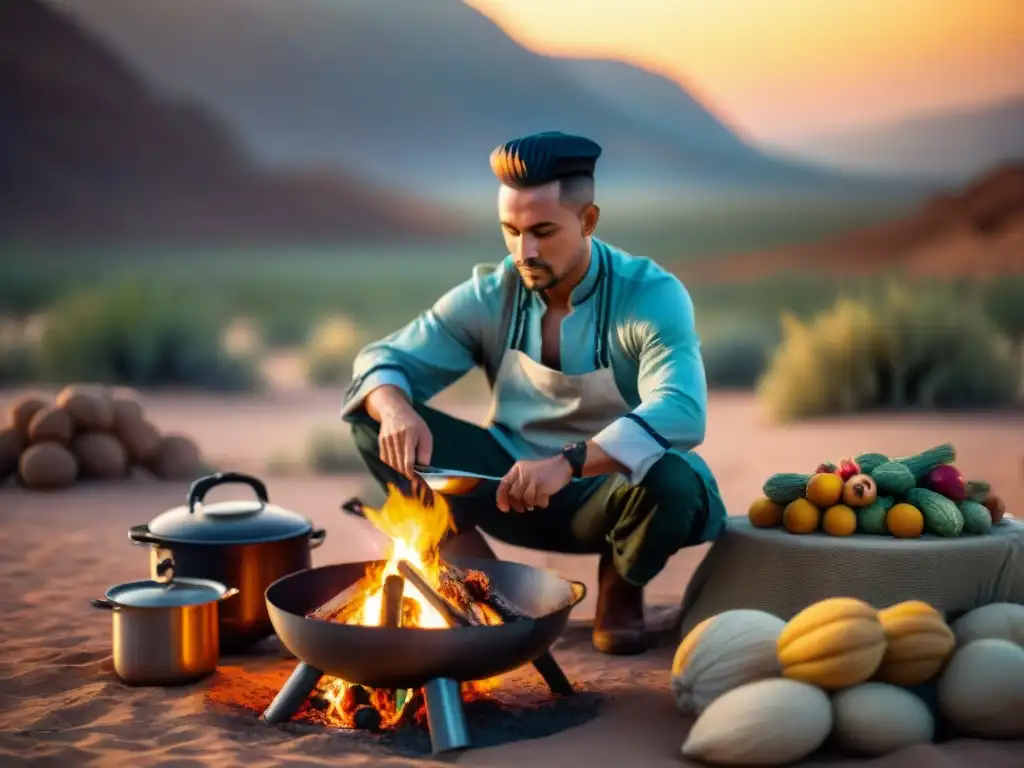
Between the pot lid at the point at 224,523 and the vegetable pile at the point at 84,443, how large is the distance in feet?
11.6

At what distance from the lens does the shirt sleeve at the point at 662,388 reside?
3.60 m

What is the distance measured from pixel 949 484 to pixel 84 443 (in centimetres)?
546

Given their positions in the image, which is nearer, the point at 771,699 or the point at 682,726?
the point at 771,699

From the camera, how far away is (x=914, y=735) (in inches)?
127

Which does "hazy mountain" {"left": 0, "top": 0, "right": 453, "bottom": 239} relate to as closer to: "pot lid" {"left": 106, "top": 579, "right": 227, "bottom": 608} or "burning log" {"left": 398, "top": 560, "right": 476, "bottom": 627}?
"pot lid" {"left": 106, "top": 579, "right": 227, "bottom": 608}

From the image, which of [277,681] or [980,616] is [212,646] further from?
[980,616]

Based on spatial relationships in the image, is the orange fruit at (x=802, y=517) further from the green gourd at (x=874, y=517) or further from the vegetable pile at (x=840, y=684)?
the vegetable pile at (x=840, y=684)

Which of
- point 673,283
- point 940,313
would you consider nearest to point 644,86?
point 940,313

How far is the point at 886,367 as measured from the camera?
10.5m

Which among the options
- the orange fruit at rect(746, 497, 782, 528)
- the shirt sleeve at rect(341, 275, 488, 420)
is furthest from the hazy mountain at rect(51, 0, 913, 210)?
the orange fruit at rect(746, 497, 782, 528)

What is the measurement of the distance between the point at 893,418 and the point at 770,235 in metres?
50.4

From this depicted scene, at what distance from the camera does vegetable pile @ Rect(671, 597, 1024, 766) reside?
10.3 feet

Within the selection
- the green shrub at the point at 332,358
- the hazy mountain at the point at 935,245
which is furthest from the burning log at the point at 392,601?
the hazy mountain at the point at 935,245

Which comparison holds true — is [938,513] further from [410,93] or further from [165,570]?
[410,93]
